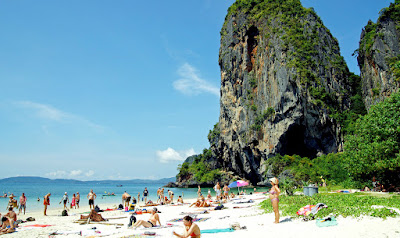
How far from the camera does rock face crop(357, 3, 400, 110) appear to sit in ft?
151

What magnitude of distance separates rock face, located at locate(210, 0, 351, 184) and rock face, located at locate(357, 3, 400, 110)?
757 cm

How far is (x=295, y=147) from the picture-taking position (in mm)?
60125

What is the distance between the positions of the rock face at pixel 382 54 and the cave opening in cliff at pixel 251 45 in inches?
977

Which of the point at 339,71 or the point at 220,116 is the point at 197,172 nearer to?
the point at 220,116

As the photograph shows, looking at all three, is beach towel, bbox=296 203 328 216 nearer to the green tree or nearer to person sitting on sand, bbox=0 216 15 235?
the green tree

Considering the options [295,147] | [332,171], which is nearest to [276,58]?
[295,147]

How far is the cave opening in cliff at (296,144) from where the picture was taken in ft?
185

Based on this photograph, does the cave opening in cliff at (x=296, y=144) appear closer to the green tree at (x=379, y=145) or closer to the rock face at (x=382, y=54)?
the rock face at (x=382, y=54)

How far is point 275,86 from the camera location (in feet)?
200

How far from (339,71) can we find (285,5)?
19.8 m

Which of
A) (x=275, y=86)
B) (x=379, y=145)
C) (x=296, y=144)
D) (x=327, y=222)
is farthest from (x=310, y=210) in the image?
(x=275, y=86)

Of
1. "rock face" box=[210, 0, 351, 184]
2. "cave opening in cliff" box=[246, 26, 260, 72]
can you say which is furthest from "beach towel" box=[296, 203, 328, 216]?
"cave opening in cliff" box=[246, 26, 260, 72]

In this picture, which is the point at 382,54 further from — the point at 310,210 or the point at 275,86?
the point at 310,210

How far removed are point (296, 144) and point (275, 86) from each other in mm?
12735
